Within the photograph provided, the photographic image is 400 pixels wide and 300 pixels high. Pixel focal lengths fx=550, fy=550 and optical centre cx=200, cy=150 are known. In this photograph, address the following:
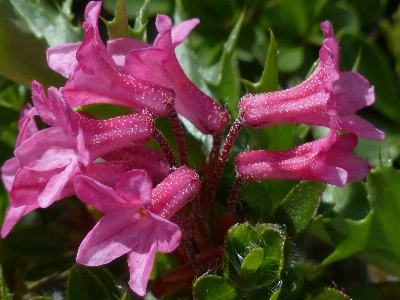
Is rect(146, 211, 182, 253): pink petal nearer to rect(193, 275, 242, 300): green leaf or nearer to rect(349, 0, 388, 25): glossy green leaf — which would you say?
rect(193, 275, 242, 300): green leaf

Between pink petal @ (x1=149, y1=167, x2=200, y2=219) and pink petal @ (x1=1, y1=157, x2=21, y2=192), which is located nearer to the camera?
pink petal @ (x1=149, y1=167, x2=200, y2=219)

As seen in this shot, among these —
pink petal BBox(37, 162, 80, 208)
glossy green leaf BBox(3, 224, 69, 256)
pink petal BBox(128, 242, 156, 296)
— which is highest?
pink petal BBox(37, 162, 80, 208)

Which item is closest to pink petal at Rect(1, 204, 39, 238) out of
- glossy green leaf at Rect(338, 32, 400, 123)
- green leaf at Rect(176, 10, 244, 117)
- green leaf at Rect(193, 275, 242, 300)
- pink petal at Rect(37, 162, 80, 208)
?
pink petal at Rect(37, 162, 80, 208)

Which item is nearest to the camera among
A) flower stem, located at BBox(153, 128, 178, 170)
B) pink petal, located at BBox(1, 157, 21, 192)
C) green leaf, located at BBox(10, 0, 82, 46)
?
flower stem, located at BBox(153, 128, 178, 170)

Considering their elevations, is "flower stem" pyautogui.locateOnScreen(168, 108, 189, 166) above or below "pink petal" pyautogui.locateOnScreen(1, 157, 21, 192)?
above

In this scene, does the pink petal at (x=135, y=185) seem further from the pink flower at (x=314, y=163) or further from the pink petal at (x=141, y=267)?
the pink flower at (x=314, y=163)

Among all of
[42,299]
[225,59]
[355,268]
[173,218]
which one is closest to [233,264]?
[173,218]

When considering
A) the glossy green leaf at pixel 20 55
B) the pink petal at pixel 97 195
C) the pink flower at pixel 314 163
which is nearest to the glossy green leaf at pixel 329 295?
the pink flower at pixel 314 163
